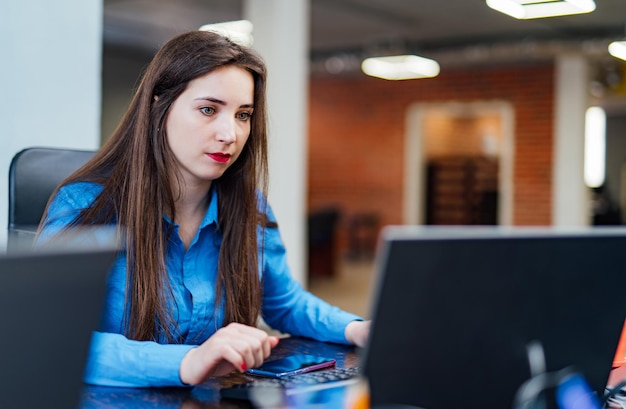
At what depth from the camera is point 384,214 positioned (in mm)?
10805

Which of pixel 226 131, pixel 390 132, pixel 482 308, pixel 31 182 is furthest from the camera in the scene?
pixel 390 132

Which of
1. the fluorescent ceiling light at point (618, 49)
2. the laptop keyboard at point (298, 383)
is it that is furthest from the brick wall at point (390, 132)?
the laptop keyboard at point (298, 383)

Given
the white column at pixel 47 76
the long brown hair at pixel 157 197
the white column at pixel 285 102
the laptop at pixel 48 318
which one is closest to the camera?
the laptop at pixel 48 318

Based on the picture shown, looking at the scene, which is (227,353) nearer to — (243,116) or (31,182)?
(243,116)

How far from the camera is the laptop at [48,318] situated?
2.26ft

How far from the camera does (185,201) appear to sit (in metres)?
1.74

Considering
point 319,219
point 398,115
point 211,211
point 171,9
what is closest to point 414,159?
point 398,115

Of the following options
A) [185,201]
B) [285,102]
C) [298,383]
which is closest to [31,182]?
[185,201]

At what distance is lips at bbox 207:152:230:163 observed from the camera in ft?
5.25

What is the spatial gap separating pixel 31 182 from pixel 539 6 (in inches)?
158

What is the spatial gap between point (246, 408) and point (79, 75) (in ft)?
6.64

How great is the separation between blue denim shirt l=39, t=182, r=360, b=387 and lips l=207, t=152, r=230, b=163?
0.65 feet

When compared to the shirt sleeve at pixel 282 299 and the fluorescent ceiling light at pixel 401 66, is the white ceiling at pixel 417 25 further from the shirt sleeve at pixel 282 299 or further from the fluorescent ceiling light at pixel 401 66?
the shirt sleeve at pixel 282 299

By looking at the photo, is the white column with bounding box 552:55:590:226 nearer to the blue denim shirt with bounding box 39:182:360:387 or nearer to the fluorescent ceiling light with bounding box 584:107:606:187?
the fluorescent ceiling light with bounding box 584:107:606:187
